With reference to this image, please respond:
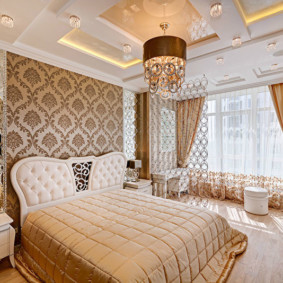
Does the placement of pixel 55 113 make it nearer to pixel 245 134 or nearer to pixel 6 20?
pixel 6 20

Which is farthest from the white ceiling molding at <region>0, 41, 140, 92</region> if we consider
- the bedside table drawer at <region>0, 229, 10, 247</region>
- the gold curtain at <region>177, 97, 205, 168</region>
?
the bedside table drawer at <region>0, 229, 10, 247</region>

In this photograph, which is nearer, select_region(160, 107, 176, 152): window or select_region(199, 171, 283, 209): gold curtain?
select_region(199, 171, 283, 209): gold curtain

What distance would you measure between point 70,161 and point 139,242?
1.89m

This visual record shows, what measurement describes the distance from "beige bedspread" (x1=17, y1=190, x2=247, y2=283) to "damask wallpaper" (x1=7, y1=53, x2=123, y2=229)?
33.9 inches

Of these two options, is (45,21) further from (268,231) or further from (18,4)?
(268,231)

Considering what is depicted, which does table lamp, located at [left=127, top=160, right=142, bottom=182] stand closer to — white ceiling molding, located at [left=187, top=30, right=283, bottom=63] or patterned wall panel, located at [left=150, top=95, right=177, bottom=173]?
patterned wall panel, located at [left=150, top=95, right=177, bottom=173]

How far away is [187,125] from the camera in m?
5.07

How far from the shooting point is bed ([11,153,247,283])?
1463 millimetres

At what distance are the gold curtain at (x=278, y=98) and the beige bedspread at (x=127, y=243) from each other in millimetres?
2745

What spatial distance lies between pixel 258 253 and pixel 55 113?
361 cm

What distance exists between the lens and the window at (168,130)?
4.88 metres

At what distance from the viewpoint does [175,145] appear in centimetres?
531

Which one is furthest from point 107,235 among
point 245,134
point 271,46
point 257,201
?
point 245,134

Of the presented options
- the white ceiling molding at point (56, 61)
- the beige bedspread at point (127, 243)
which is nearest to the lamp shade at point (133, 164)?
the beige bedspread at point (127, 243)
